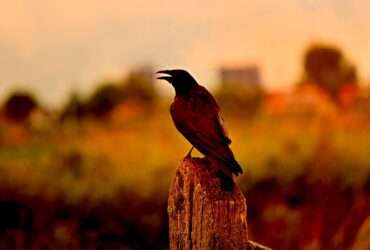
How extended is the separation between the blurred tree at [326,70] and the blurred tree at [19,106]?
10.0 ft

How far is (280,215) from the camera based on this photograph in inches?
212

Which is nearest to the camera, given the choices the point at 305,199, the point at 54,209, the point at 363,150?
the point at 54,209

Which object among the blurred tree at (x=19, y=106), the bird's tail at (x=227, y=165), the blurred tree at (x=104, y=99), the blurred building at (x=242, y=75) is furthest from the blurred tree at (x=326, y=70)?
the bird's tail at (x=227, y=165)

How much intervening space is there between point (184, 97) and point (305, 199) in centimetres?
373

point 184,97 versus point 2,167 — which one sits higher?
point 184,97

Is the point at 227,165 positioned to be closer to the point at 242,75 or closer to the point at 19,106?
the point at 19,106

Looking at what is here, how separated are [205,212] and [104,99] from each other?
24.5 ft

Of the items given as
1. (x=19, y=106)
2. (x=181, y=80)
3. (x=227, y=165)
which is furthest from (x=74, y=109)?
(x=227, y=165)

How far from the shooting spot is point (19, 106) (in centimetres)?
938

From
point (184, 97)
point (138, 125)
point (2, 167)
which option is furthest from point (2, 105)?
point (184, 97)

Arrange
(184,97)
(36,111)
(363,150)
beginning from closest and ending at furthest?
(184,97)
(363,150)
(36,111)

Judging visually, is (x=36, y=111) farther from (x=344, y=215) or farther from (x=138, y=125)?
Answer: (x=344, y=215)

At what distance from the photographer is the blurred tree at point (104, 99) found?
9.70 m

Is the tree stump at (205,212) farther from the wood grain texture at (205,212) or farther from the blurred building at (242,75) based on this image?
the blurred building at (242,75)
